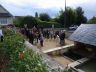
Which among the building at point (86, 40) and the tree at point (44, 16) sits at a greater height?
the tree at point (44, 16)

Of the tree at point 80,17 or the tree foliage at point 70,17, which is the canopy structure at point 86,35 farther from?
the tree at point 80,17

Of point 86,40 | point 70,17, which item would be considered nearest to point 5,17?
point 70,17

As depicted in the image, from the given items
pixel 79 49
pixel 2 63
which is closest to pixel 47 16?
pixel 79 49

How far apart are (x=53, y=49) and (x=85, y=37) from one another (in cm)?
359

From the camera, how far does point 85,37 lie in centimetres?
2400

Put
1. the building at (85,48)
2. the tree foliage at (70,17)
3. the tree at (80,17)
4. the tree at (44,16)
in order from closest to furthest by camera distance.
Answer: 1. the building at (85,48)
2. the tree foliage at (70,17)
3. the tree at (44,16)
4. the tree at (80,17)

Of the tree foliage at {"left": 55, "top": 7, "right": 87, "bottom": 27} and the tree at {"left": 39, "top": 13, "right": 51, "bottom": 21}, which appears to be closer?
the tree foliage at {"left": 55, "top": 7, "right": 87, "bottom": 27}

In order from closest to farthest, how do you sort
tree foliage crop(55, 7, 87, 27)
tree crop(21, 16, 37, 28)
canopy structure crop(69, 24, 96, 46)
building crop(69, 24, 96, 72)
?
1. building crop(69, 24, 96, 72)
2. canopy structure crop(69, 24, 96, 46)
3. tree crop(21, 16, 37, 28)
4. tree foliage crop(55, 7, 87, 27)

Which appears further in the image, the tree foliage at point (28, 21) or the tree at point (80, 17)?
the tree at point (80, 17)

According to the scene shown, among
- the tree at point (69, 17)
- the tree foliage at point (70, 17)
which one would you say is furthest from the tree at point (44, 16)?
the tree at point (69, 17)

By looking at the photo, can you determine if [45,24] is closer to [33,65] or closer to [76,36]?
[76,36]

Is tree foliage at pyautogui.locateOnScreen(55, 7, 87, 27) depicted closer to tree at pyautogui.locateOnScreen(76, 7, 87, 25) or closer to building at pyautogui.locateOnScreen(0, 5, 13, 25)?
tree at pyautogui.locateOnScreen(76, 7, 87, 25)

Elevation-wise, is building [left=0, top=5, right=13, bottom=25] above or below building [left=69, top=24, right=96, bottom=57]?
above

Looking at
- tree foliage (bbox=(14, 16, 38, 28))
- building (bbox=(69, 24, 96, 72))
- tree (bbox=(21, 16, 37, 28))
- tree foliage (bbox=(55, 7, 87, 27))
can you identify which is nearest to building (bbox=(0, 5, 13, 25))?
tree foliage (bbox=(14, 16, 38, 28))
